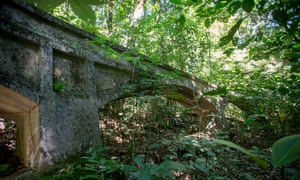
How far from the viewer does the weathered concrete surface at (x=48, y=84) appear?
2139 mm

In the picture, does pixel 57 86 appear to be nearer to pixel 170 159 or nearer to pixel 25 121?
pixel 25 121

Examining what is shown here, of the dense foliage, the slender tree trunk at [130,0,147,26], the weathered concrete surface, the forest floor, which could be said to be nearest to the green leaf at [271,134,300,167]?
the dense foliage

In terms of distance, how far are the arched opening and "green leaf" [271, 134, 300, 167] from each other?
2378 mm

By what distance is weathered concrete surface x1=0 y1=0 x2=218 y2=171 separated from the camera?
2139 mm

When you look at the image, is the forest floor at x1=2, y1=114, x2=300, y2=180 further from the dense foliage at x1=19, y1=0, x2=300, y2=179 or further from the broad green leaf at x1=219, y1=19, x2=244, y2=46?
the broad green leaf at x1=219, y1=19, x2=244, y2=46

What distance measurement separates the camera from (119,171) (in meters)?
1.87

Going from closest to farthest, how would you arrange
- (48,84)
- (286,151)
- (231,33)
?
(286,151), (231,33), (48,84)

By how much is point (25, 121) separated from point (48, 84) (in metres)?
0.66

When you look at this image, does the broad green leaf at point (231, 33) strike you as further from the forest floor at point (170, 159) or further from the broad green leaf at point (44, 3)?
the broad green leaf at point (44, 3)

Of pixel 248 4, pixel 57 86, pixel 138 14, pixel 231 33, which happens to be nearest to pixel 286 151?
pixel 248 4

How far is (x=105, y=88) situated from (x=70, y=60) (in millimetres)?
745

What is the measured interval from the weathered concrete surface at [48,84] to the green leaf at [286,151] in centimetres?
149

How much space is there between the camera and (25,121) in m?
2.55

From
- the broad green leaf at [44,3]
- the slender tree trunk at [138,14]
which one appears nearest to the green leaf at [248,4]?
the broad green leaf at [44,3]
